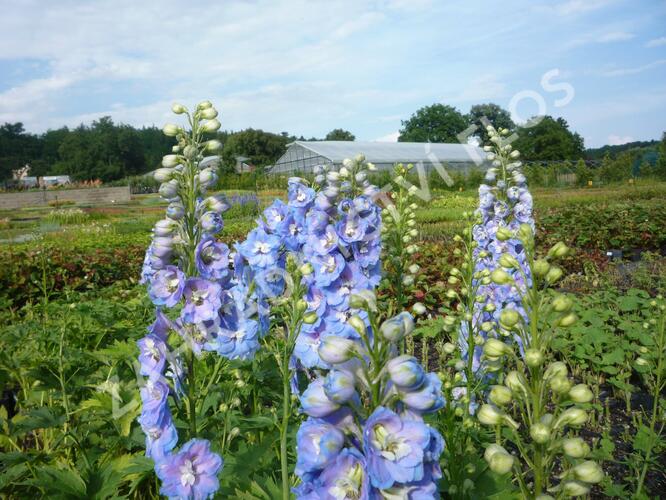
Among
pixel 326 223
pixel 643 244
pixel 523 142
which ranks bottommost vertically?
pixel 643 244

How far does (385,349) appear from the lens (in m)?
1.10

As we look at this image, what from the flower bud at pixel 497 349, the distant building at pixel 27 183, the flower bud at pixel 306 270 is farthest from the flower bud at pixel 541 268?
the distant building at pixel 27 183

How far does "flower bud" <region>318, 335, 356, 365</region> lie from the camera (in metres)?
1.07

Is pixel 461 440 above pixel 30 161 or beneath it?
beneath

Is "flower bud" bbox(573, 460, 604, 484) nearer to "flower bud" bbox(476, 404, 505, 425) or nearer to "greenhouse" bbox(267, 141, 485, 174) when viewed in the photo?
"flower bud" bbox(476, 404, 505, 425)

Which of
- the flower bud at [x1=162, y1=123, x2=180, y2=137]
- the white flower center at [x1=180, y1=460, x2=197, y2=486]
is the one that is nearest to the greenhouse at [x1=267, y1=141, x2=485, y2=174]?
the flower bud at [x1=162, y1=123, x2=180, y2=137]

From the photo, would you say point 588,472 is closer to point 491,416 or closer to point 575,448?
point 575,448

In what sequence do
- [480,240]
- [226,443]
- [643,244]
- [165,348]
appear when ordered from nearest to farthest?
[165,348], [226,443], [480,240], [643,244]

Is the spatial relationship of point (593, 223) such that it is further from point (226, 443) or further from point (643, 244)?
point (226, 443)

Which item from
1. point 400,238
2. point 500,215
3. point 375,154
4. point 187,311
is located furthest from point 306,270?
point 375,154

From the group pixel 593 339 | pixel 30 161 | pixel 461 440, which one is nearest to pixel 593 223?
pixel 593 339

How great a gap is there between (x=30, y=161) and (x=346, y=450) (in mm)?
98949

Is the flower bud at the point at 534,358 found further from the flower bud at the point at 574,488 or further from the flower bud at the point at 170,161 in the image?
the flower bud at the point at 170,161

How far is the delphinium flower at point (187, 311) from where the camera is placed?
1581mm
